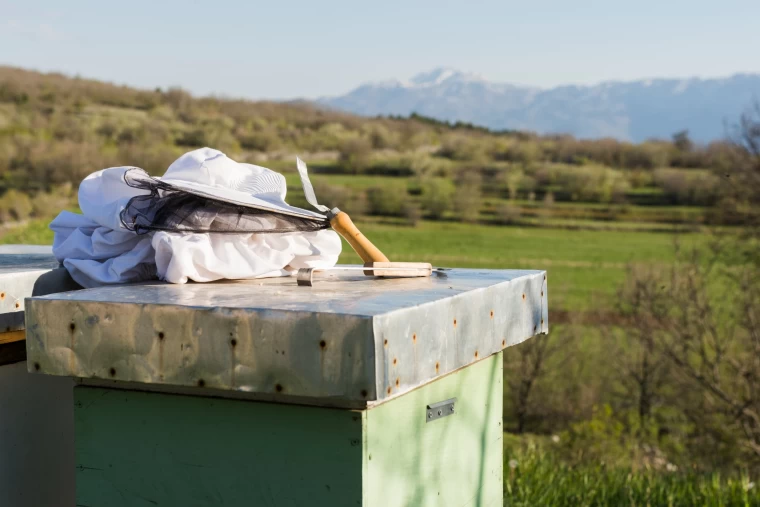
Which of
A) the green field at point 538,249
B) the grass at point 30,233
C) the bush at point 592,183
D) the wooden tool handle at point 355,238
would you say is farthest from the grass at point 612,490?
the bush at point 592,183

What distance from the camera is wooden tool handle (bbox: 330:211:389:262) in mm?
2455

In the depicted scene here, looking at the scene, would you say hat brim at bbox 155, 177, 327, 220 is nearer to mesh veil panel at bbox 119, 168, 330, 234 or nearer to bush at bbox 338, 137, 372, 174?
mesh veil panel at bbox 119, 168, 330, 234

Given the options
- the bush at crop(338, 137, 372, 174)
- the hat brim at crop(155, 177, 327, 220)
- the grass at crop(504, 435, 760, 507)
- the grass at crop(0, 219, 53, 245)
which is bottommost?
the grass at crop(504, 435, 760, 507)

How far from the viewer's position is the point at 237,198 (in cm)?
237

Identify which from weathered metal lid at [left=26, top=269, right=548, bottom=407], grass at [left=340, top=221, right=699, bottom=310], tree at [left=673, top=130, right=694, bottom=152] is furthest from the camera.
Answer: tree at [left=673, top=130, right=694, bottom=152]

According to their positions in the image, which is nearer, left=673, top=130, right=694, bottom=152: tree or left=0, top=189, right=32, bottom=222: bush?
left=0, top=189, right=32, bottom=222: bush

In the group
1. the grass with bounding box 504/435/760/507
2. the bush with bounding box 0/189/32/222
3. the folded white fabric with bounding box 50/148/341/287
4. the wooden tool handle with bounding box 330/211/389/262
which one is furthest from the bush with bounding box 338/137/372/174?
the wooden tool handle with bounding box 330/211/389/262

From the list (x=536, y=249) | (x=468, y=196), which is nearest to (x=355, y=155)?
(x=468, y=196)

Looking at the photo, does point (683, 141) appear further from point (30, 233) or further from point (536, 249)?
point (30, 233)

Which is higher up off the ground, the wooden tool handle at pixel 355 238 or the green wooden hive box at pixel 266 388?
the wooden tool handle at pixel 355 238

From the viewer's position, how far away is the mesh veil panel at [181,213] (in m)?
2.32

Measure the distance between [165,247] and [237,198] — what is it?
0.27 meters

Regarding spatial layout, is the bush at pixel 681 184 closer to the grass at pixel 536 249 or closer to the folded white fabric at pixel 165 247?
the grass at pixel 536 249

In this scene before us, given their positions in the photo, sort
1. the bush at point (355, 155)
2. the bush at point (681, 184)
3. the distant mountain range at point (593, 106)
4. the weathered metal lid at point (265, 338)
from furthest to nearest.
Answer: the distant mountain range at point (593, 106) → the bush at point (355, 155) → the bush at point (681, 184) → the weathered metal lid at point (265, 338)
